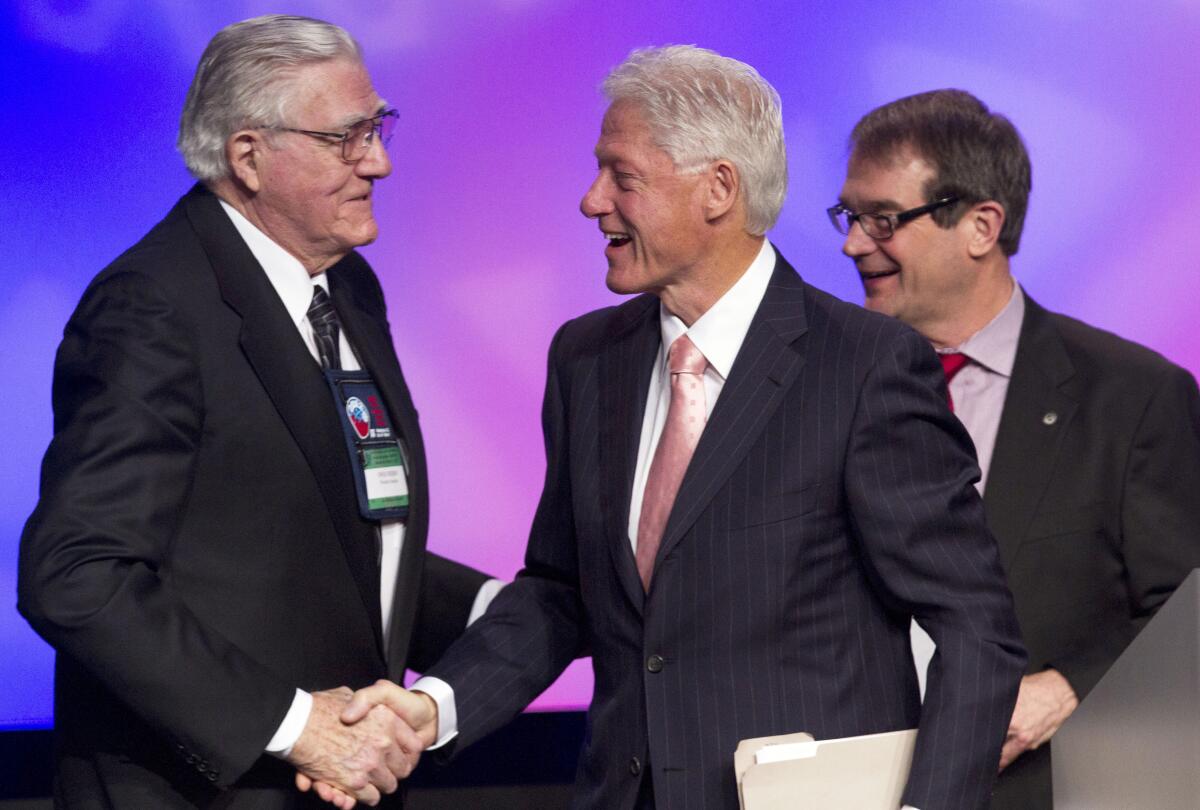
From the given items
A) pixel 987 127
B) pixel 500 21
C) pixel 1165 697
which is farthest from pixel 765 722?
pixel 500 21

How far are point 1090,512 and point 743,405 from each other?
96 cm

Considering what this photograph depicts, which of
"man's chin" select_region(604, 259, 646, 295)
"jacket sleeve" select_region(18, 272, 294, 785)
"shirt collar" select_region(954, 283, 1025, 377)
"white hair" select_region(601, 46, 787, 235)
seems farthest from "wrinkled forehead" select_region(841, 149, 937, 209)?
"jacket sleeve" select_region(18, 272, 294, 785)

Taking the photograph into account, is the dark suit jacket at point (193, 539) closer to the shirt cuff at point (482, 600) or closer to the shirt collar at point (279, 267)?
the shirt collar at point (279, 267)

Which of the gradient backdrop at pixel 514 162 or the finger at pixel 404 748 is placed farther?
the gradient backdrop at pixel 514 162

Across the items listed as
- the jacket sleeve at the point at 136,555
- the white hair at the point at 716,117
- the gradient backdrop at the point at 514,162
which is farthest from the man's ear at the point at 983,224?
the jacket sleeve at the point at 136,555

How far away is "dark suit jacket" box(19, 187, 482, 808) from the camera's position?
2.12 m

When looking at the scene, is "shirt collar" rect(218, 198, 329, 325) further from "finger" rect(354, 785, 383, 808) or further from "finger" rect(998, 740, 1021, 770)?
"finger" rect(998, 740, 1021, 770)

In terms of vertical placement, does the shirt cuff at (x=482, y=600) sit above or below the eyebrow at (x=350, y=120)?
below

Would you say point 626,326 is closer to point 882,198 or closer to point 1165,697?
point 882,198

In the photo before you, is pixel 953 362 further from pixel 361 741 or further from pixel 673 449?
pixel 361 741

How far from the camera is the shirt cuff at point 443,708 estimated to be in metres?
2.38

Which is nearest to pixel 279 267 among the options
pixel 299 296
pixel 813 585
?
pixel 299 296

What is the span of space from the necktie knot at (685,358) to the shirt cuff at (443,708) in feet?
2.07

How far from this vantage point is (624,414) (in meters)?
2.28
